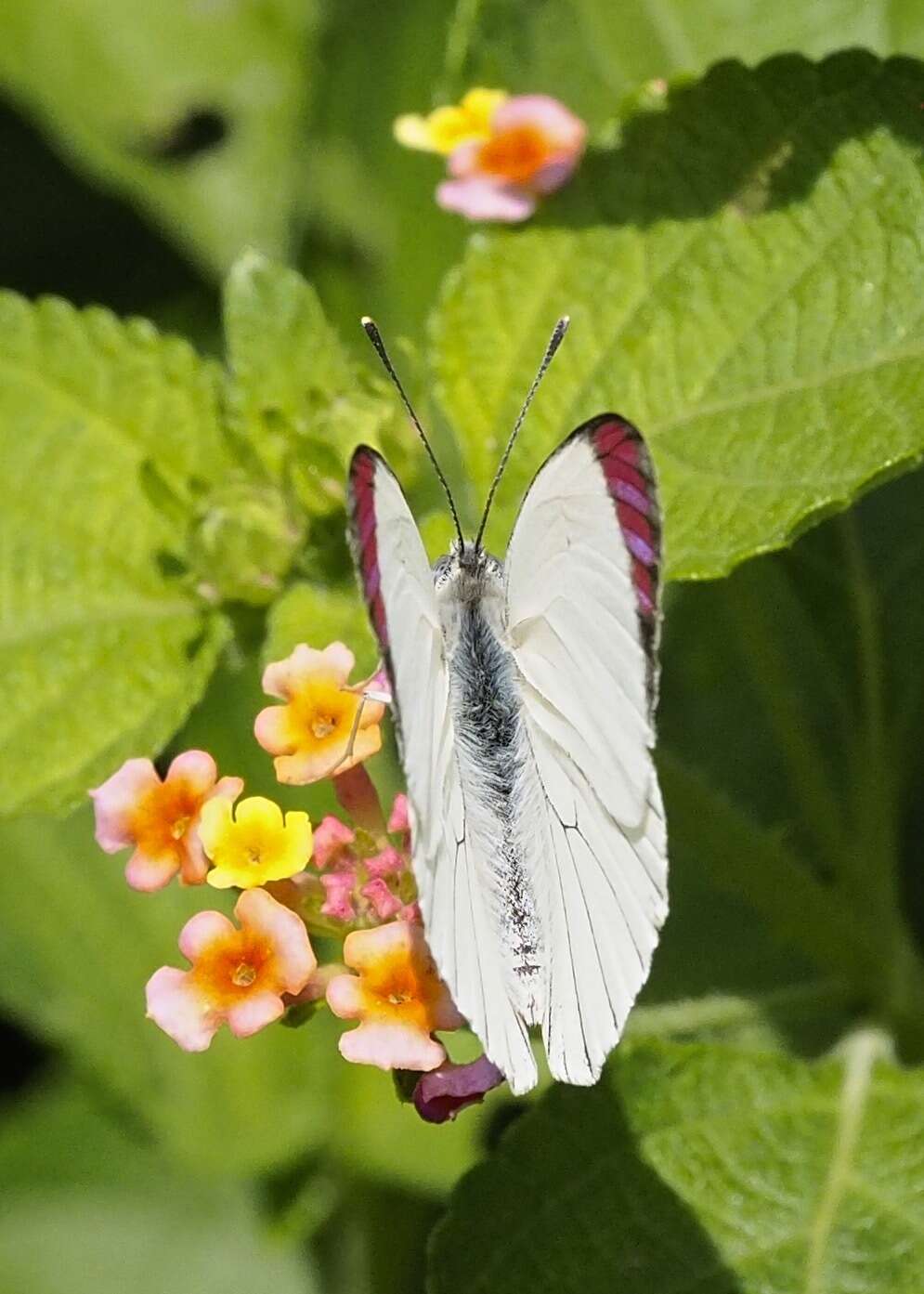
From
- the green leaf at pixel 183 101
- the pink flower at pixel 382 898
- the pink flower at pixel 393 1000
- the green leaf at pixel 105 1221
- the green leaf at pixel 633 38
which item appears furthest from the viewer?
the green leaf at pixel 183 101

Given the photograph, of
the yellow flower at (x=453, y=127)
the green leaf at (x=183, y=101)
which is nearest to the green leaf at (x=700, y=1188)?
the yellow flower at (x=453, y=127)

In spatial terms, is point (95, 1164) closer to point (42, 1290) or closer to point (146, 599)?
point (42, 1290)

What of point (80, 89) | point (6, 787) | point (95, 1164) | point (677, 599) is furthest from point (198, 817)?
point (80, 89)

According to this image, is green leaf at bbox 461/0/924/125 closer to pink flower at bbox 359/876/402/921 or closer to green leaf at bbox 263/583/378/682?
green leaf at bbox 263/583/378/682

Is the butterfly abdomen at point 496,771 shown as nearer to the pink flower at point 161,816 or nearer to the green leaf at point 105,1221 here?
the pink flower at point 161,816

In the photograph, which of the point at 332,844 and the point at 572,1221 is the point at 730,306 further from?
the point at 572,1221

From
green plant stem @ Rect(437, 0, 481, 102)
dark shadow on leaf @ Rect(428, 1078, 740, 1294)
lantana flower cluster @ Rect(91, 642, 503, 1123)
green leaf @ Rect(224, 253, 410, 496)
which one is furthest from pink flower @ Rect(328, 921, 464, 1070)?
green plant stem @ Rect(437, 0, 481, 102)

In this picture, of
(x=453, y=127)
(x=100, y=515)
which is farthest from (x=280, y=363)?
(x=453, y=127)
